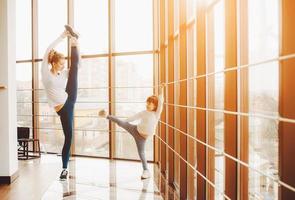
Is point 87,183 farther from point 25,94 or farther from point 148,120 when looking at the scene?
point 25,94

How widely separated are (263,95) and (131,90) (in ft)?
11.5

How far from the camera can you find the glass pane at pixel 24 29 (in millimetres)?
5480

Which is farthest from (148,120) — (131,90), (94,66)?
(94,66)

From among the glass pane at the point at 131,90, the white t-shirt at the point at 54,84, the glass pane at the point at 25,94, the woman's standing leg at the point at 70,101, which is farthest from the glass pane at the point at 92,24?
the white t-shirt at the point at 54,84

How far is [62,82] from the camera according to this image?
Answer: 3439 millimetres

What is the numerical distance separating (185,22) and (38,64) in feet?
11.8

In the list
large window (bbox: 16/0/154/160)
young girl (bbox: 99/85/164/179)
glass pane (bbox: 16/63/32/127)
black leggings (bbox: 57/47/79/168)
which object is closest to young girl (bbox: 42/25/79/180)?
black leggings (bbox: 57/47/79/168)

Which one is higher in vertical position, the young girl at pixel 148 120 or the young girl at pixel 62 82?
the young girl at pixel 62 82

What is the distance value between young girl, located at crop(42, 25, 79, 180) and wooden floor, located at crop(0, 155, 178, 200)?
29 cm

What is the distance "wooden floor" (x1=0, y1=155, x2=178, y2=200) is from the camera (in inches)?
114

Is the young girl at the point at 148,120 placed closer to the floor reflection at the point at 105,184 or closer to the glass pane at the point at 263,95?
the floor reflection at the point at 105,184

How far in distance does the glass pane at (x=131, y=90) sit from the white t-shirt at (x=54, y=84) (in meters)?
1.49

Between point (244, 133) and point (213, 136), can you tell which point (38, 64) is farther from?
point (244, 133)

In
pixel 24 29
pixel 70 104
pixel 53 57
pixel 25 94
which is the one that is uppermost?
pixel 24 29
